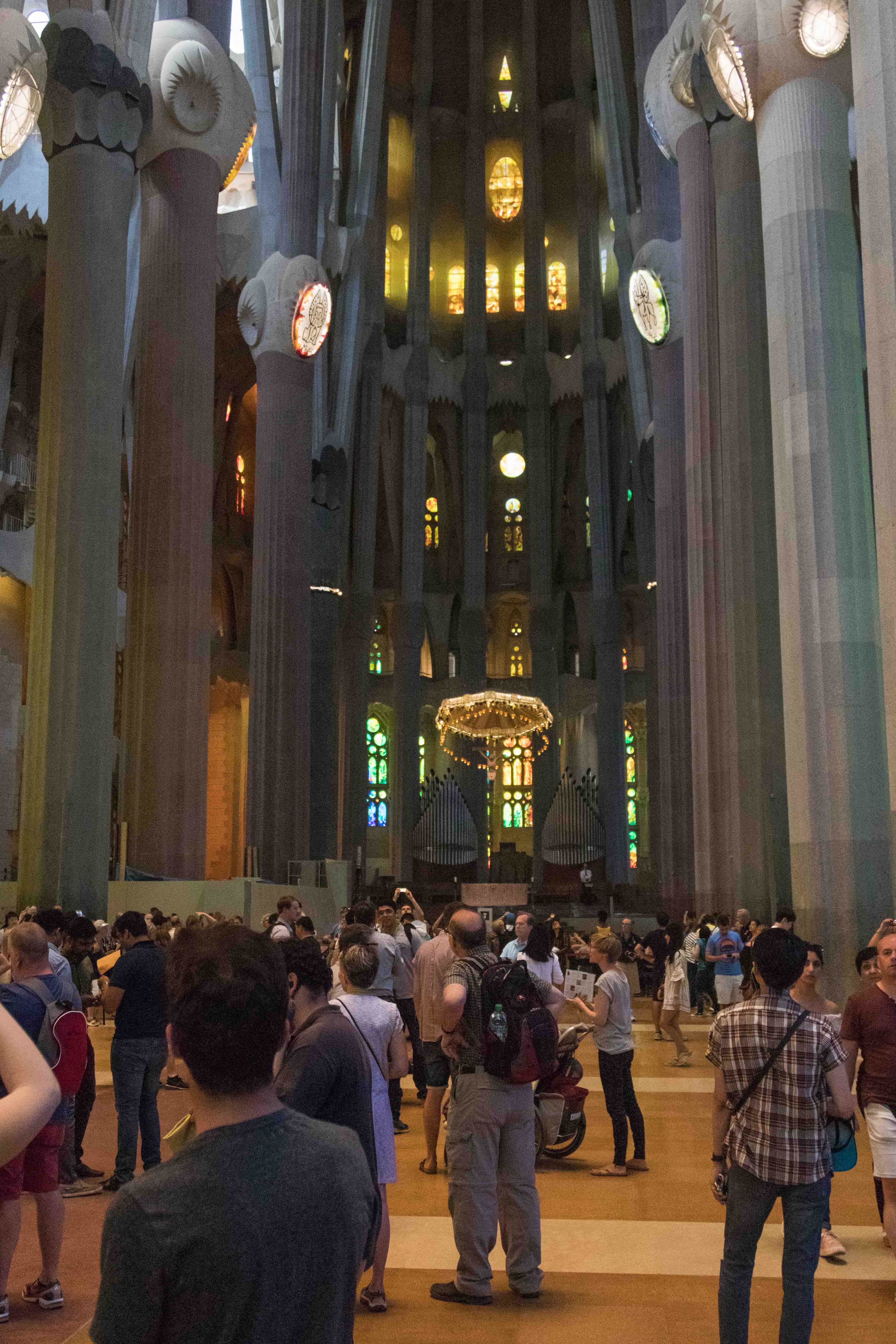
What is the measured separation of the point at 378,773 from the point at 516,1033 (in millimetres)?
33868

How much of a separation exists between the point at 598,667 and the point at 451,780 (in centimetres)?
499

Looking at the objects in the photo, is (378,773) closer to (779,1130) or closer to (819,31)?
(819,31)

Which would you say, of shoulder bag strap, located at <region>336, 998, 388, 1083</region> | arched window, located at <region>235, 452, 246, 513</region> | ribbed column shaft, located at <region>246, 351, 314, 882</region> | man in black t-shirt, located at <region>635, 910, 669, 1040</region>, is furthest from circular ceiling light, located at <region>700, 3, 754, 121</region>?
arched window, located at <region>235, 452, 246, 513</region>

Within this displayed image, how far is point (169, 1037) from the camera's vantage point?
6.04 feet

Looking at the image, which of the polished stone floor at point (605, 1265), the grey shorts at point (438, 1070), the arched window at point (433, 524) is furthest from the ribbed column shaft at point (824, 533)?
the arched window at point (433, 524)

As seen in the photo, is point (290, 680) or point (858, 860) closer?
point (858, 860)

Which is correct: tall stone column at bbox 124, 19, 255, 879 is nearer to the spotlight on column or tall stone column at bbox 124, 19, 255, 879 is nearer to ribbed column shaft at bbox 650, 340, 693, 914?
the spotlight on column

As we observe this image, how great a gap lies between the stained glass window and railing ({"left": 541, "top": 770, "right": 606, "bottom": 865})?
18265 millimetres

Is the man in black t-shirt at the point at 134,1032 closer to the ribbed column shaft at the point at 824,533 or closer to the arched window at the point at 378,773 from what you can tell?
the ribbed column shaft at the point at 824,533

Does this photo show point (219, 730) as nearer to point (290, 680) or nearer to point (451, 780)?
point (451, 780)

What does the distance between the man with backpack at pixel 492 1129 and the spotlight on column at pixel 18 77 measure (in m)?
13.9

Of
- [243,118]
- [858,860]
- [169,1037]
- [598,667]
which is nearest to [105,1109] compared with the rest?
[858,860]

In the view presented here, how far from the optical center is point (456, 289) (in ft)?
131

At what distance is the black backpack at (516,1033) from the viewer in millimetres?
4543
